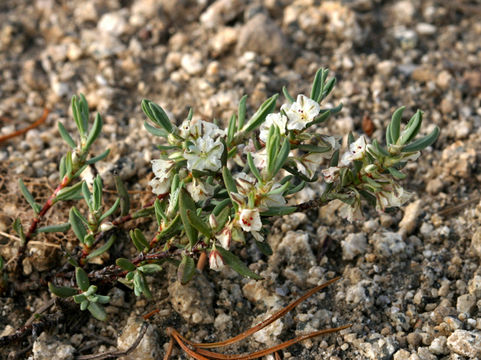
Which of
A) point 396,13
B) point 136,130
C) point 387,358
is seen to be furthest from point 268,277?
point 396,13

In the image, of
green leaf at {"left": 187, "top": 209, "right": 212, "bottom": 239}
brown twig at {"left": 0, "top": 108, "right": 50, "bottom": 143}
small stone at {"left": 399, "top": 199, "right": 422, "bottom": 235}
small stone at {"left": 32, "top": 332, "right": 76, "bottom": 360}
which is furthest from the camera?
brown twig at {"left": 0, "top": 108, "right": 50, "bottom": 143}

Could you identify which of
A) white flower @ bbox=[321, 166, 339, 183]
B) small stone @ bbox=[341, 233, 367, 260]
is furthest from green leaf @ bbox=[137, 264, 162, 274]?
small stone @ bbox=[341, 233, 367, 260]

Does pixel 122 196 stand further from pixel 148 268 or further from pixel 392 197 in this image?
pixel 392 197

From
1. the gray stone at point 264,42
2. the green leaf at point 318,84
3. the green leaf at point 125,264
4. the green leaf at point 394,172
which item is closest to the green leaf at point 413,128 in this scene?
the green leaf at point 394,172

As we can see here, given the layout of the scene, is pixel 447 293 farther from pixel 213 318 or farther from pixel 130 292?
pixel 130 292

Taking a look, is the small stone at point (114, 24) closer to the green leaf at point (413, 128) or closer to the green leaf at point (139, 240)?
the green leaf at point (139, 240)

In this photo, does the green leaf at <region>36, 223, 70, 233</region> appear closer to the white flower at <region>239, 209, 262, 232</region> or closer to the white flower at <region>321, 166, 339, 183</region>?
the white flower at <region>239, 209, 262, 232</region>

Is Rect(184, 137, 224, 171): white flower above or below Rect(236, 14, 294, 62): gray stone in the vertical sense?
above
